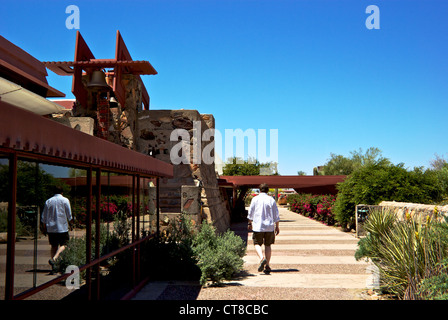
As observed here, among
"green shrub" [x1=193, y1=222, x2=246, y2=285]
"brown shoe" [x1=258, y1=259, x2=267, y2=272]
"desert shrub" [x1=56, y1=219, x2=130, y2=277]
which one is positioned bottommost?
"brown shoe" [x1=258, y1=259, x2=267, y2=272]

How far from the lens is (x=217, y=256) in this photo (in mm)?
7234

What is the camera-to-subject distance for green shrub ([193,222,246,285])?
22.9ft

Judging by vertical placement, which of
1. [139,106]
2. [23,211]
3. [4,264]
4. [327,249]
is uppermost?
[139,106]

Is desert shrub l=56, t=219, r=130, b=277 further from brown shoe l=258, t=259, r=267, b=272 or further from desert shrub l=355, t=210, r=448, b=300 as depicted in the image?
desert shrub l=355, t=210, r=448, b=300

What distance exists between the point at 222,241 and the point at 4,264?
17.5ft

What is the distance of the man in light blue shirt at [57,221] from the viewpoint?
408cm

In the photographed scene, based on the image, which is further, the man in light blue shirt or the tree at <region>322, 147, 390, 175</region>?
the tree at <region>322, 147, 390, 175</region>

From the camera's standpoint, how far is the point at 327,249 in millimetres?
11547

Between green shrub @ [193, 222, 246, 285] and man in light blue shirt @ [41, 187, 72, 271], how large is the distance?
2.97 meters

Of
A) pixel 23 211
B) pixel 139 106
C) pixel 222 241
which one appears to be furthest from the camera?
pixel 139 106

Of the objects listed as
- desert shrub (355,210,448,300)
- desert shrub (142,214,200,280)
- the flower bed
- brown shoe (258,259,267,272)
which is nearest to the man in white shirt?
brown shoe (258,259,267,272)

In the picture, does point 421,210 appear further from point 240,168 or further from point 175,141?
point 240,168
